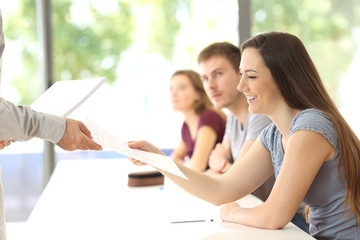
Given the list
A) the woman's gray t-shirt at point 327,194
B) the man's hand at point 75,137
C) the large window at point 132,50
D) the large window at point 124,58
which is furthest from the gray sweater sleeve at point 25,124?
the large window at point 124,58

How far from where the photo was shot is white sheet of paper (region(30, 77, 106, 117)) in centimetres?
135

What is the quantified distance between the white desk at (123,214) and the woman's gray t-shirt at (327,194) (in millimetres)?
126

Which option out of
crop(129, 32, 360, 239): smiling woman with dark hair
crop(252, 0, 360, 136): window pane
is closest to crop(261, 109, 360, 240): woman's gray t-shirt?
crop(129, 32, 360, 239): smiling woman with dark hair

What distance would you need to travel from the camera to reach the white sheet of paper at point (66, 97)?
1.35 metres

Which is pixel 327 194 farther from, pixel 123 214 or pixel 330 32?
pixel 330 32

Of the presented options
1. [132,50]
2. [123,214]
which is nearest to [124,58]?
[132,50]

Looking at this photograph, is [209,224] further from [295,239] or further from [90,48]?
[90,48]

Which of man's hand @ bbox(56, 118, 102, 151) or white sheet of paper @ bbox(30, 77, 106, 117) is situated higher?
white sheet of paper @ bbox(30, 77, 106, 117)

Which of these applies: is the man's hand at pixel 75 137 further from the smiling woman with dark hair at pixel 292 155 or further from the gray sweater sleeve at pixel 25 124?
the smiling woman with dark hair at pixel 292 155

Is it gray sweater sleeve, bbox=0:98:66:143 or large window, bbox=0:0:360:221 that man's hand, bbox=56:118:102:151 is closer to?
gray sweater sleeve, bbox=0:98:66:143

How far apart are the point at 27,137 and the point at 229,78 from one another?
4.93 ft

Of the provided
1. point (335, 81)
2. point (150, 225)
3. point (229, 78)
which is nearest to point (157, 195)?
point (150, 225)

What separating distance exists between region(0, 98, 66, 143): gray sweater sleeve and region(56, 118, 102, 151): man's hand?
3 centimetres

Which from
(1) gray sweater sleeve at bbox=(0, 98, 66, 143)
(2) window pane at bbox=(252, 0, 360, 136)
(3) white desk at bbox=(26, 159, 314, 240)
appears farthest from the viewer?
(2) window pane at bbox=(252, 0, 360, 136)
